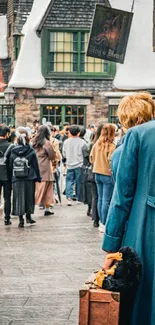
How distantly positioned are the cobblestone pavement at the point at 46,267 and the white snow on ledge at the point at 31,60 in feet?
55.5

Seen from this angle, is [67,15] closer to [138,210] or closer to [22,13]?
[22,13]

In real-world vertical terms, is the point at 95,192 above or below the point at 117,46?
below

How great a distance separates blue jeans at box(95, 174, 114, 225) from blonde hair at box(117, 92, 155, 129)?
7311mm

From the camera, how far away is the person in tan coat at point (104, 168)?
12438mm

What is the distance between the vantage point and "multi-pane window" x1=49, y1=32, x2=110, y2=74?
32.2 metres

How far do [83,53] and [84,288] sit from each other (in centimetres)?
2850

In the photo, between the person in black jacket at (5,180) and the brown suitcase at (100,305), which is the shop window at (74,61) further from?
the brown suitcase at (100,305)

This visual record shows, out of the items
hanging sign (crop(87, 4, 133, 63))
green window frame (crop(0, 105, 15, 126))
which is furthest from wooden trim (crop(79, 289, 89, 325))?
green window frame (crop(0, 105, 15, 126))

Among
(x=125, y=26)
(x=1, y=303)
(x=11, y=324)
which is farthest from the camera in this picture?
(x=125, y=26)

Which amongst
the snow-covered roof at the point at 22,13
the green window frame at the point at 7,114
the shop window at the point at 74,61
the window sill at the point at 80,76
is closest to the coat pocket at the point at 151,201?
the window sill at the point at 80,76

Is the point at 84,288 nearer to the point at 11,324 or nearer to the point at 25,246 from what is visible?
the point at 11,324

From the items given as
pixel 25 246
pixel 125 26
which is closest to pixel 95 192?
pixel 25 246

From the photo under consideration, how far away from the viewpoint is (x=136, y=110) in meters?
5.05

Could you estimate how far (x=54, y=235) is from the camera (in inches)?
498
